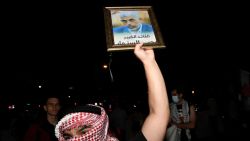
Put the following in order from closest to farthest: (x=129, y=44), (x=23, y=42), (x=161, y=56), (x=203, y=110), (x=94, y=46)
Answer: (x=129, y=44), (x=203, y=110), (x=23, y=42), (x=94, y=46), (x=161, y=56)

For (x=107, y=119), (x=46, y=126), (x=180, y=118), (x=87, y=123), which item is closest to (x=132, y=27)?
(x=107, y=119)

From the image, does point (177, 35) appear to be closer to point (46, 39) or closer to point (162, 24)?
point (162, 24)

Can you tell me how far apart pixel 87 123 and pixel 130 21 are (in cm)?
107

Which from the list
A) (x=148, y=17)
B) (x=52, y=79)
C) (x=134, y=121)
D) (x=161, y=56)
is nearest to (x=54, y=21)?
(x=134, y=121)

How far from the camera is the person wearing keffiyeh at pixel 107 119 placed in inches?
89.0

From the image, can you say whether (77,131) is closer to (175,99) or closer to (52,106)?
(52,106)

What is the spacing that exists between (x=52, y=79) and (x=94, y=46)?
996 inches

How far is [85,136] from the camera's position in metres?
2.20

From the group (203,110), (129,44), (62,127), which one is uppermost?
(129,44)

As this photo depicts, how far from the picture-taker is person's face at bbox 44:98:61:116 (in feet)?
17.5

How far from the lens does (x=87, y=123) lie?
7.45 ft

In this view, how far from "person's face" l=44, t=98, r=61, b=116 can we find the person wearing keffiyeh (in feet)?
9.75

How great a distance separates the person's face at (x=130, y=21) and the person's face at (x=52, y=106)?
2.92 meters

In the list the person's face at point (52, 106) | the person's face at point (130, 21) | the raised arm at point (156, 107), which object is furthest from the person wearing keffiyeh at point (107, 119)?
the person's face at point (52, 106)
